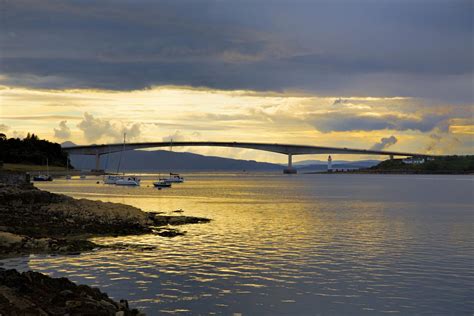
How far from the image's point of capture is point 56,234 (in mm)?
28688

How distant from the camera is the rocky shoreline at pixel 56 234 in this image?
12820 mm

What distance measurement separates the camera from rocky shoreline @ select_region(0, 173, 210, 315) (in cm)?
1282

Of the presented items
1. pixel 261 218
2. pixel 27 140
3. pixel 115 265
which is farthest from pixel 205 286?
pixel 27 140

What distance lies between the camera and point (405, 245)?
92.9 feet

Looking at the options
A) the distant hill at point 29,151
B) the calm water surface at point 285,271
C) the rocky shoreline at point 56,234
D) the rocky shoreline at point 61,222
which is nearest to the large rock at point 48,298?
the rocky shoreline at point 56,234

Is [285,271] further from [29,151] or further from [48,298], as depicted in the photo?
[29,151]

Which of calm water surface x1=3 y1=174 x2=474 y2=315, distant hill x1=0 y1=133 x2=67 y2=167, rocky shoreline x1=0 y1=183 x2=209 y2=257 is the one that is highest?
distant hill x1=0 y1=133 x2=67 y2=167

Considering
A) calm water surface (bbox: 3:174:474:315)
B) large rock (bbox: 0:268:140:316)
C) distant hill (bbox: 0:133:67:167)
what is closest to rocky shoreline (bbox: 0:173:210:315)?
large rock (bbox: 0:268:140:316)

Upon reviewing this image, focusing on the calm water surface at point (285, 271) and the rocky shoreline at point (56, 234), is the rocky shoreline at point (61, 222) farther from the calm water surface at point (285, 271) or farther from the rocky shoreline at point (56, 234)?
the calm water surface at point (285, 271)

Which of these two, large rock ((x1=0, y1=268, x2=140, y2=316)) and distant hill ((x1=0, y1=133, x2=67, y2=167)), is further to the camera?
distant hill ((x1=0, y1=133, x2=67, y2=167))

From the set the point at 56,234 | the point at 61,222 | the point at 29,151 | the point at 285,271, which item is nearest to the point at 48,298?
the point at 285,271

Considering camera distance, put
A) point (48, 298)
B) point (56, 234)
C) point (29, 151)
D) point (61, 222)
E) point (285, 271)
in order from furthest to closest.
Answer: point (29, 151), point (61, 222), point (56, 234), point (285, 271), point (48, 298)

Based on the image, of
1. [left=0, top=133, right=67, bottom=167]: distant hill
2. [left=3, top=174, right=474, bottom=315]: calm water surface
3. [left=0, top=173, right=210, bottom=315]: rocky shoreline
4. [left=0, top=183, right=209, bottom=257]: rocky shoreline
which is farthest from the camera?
[left=0, top=133, right=67, bottom=167]: distant hill

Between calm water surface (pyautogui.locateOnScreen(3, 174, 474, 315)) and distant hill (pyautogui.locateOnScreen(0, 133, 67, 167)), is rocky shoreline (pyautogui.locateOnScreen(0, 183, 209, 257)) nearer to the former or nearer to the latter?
calm water surface (pyautogui.locateOnScreen(3, 174, 474, 315))
